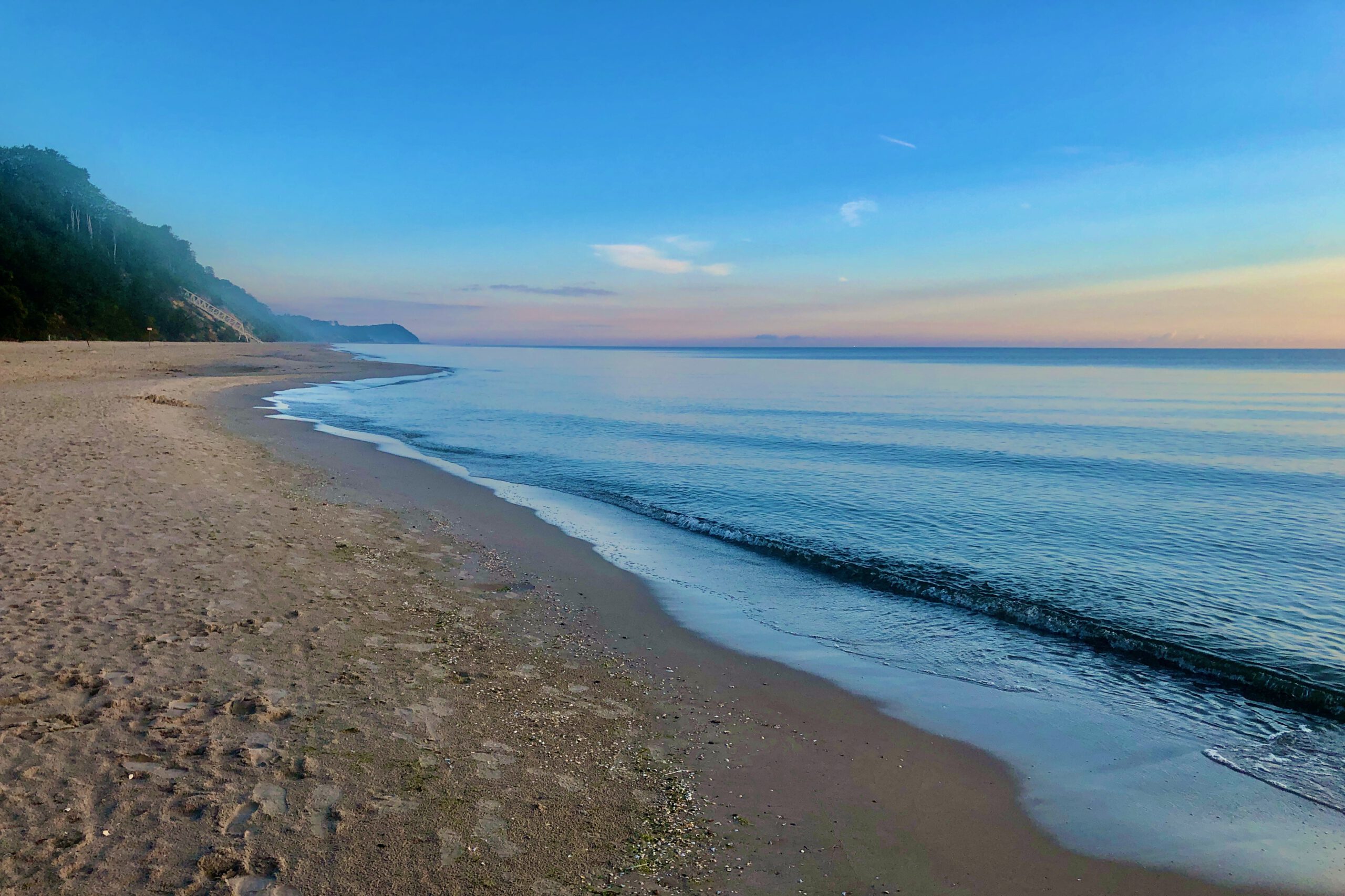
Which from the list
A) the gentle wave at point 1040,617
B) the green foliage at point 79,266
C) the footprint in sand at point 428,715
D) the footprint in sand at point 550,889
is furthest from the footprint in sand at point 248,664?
the green foliage at point 79,266

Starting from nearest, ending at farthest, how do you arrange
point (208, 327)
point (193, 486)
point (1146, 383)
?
point (193, 486) → point (1146, 383) → point (208, 327)

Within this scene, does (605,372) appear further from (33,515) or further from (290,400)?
(33,515)

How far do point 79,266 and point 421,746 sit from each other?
121 meters

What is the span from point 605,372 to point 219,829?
97339 millimetres

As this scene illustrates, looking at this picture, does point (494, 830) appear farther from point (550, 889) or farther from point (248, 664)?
point (248, 664)

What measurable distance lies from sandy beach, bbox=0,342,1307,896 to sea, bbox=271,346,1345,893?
75 cm

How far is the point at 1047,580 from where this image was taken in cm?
1200

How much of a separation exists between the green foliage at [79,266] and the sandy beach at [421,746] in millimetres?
82677

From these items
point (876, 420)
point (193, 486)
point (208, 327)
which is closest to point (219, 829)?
point (193, 486)

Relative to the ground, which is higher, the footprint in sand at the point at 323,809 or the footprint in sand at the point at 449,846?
the footprint in sand at the point at 323,809

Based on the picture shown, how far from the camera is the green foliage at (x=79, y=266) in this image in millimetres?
77562

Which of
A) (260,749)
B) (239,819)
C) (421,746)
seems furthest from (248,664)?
(239,819)

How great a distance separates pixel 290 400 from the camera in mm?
40125

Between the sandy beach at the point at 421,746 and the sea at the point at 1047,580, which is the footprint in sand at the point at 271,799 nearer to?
the sandy beach at the point at 421,746
